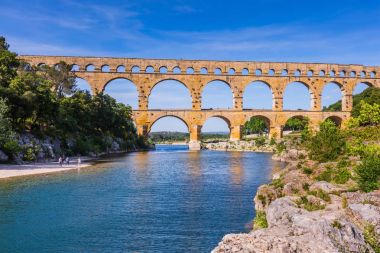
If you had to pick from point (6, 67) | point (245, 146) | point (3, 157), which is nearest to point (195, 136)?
point (245, 146)

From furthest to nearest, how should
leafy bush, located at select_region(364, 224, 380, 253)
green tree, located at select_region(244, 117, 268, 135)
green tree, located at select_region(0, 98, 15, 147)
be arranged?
green tree, located at select_region(244, 117, 268, 135), green tree, located at select_region(0, 98, 15, 147), leafy bush, located at select_region(364, 224, 380, 253)

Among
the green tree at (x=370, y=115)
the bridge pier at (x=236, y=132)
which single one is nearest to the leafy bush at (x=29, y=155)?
the green tree at (x=370, y=115)

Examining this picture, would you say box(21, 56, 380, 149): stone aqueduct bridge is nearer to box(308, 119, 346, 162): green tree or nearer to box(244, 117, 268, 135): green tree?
box(244, 117, 268, 135): green tree

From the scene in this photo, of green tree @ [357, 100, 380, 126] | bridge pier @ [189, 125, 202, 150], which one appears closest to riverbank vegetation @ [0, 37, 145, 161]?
bridge pier @ [189, 125, 202, 150]

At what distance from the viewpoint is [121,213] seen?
14438 millimetres

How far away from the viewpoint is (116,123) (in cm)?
5741

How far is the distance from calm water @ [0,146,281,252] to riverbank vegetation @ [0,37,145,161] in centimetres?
1071

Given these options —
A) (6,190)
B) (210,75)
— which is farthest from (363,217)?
(210,75)

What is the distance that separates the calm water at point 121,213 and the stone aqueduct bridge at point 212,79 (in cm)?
3908

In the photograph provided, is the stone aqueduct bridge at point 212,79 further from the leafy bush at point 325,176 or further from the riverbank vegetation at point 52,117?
the leafy bush at point 325,176

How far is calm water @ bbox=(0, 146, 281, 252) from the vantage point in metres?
10.9

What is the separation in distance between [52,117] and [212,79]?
30269 millimetres

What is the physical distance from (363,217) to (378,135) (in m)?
24.7

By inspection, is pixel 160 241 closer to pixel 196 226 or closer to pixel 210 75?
pixel 196 226
